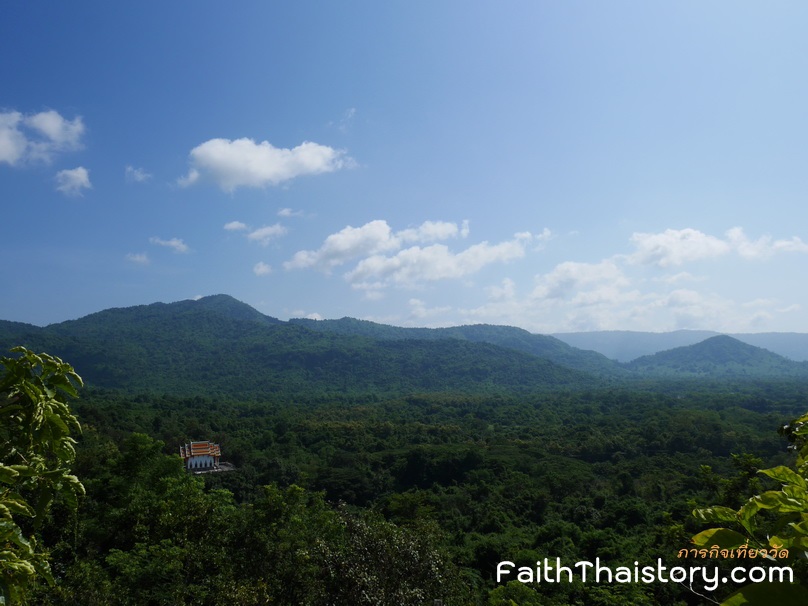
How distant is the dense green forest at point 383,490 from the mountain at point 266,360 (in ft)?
7.60

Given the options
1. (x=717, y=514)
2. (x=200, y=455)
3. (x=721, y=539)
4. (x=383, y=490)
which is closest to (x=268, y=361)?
(x=200, y=455)

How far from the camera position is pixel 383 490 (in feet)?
139

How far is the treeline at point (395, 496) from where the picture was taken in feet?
30.3

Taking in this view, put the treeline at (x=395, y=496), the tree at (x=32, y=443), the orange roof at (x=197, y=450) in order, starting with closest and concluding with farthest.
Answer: the tree at (x=32, y=443), the treeline at (x=395, y=496), the orange roof at (x=197, y=450)

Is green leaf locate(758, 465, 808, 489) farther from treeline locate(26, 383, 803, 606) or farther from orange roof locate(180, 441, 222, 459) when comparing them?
orange roof locate(180, 441, 222, 459)

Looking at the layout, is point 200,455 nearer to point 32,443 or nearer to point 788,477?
point 32,443

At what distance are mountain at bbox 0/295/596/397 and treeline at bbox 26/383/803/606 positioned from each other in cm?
3972

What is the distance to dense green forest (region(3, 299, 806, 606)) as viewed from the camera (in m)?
9.27

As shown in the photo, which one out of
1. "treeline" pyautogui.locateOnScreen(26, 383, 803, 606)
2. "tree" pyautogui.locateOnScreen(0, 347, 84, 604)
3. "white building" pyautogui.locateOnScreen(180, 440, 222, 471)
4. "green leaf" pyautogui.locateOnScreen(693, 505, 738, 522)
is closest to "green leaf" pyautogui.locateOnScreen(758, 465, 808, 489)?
"green leaf" pyautogui.locateOnScreen(693, 505, 738, 522)

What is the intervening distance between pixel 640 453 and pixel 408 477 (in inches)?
924

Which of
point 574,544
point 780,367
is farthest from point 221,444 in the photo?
point 780,367

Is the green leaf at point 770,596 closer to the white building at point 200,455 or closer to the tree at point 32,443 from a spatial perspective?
the tree at point 32,443

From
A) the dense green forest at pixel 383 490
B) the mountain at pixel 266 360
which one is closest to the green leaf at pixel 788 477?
the dense green forest at pixel 383 490

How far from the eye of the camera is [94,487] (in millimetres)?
18547
